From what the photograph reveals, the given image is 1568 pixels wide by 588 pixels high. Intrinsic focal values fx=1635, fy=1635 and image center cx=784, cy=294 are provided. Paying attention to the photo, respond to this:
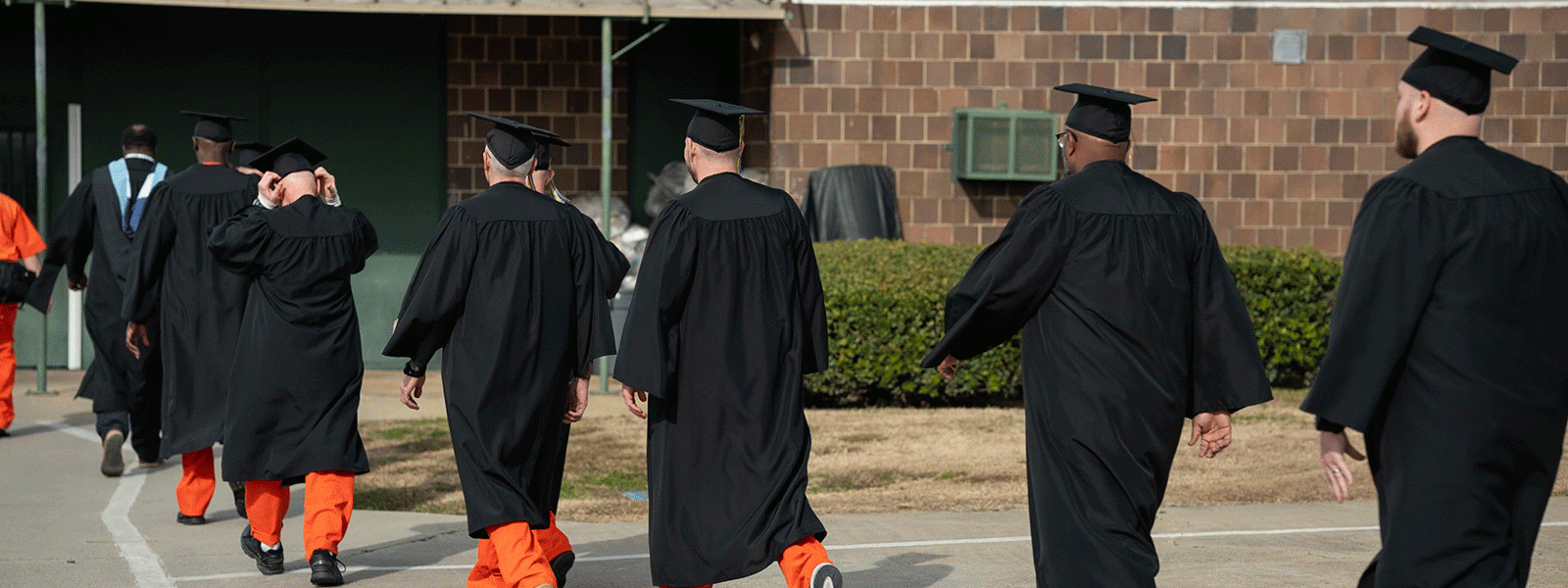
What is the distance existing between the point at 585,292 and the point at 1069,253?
1794mm

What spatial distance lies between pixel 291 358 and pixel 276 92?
8.07 meters

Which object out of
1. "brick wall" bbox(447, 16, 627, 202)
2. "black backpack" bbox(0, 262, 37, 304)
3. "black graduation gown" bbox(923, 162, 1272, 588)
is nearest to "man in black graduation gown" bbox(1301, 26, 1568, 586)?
"black graduation gown" bbox(923, 162, 1272, 588)

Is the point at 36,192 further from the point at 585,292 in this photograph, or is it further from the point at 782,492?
the point at 782,492

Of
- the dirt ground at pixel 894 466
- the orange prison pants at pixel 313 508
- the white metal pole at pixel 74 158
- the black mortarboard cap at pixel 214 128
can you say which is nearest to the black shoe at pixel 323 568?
the orange prison pants at pixel 313 508

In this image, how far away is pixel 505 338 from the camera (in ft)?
17.9

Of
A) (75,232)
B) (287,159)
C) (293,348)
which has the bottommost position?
(293,348)

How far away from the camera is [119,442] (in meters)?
8.55

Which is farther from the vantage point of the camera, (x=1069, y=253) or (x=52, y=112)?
(x=52, y=112)

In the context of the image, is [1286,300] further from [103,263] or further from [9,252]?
[9,252]

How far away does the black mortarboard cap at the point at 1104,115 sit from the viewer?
479 cm

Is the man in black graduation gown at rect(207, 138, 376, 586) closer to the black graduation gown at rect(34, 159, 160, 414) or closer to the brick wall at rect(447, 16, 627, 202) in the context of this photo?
the black graduation gown at rect(34, 159, 160, 414)

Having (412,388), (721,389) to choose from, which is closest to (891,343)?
(412,388)

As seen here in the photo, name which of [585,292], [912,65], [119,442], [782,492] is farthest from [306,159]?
[912,65]

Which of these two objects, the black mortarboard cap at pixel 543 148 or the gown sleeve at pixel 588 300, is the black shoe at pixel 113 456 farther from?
the gown sleeve at pixel 588 300
